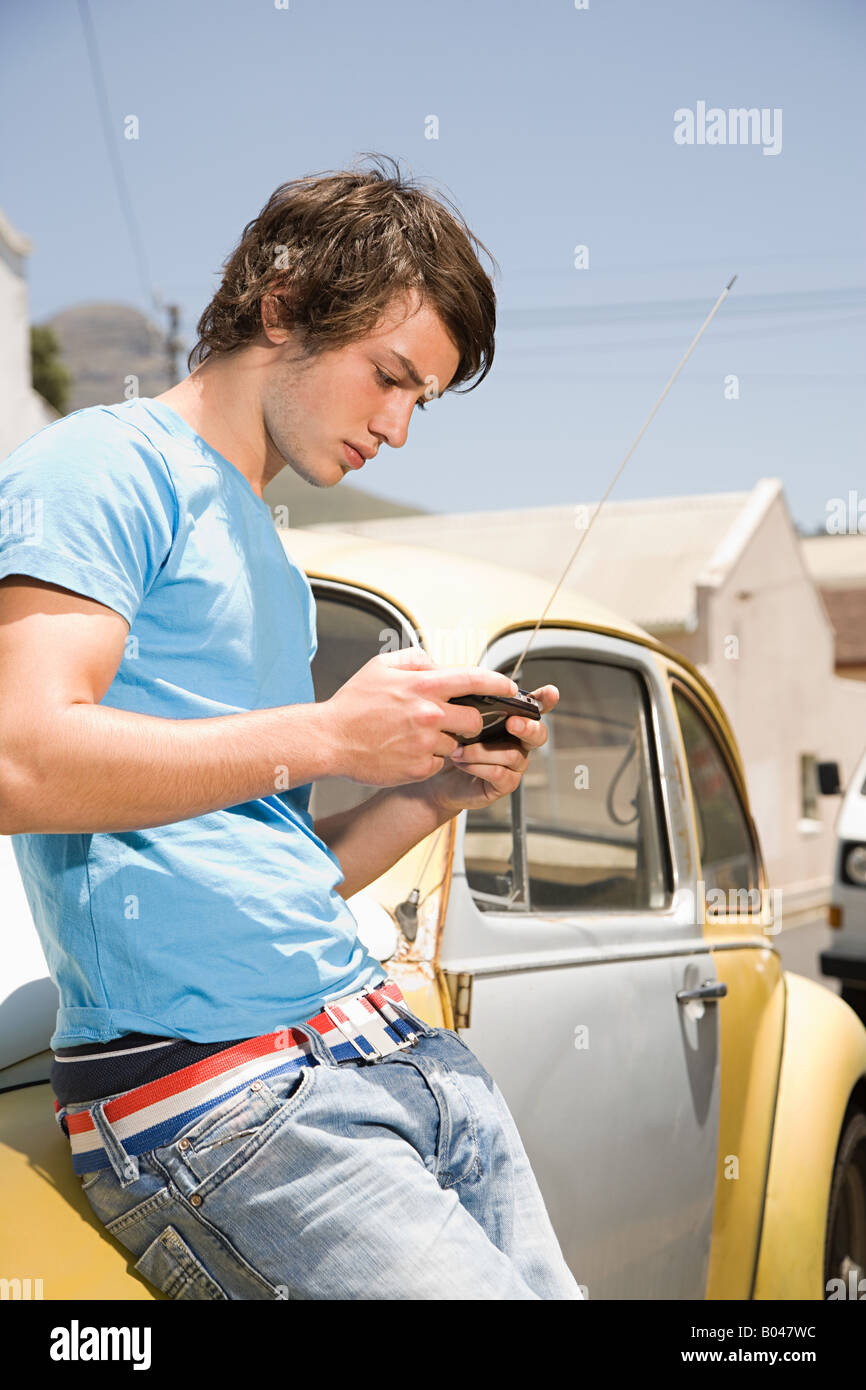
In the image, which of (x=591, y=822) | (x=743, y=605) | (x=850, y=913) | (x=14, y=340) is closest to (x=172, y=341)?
(x=14, y=340)

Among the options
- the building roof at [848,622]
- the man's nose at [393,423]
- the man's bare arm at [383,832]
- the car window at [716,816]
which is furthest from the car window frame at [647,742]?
the building roof at [848,622]

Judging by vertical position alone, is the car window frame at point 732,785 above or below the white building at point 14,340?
below

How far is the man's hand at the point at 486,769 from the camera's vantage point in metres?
1.81

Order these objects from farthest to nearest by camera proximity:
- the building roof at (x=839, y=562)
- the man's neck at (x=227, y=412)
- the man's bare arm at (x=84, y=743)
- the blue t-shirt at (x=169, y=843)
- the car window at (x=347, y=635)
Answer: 1. the building roof at (x=839, y=562)
2. the car window at (x=347, y=635)
3. the man's neck at (x=227, y=412)
4. the blue t-shirt at (x=169, y=843)
5. the man's bare arm at (x=84, y=743)

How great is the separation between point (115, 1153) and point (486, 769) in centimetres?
72

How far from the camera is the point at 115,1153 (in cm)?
146

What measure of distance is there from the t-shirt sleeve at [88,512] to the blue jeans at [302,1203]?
597 millimetres

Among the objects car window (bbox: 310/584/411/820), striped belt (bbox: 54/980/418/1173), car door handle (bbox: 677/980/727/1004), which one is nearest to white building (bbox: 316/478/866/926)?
car door handle (bbox: 677/980/727/1004)

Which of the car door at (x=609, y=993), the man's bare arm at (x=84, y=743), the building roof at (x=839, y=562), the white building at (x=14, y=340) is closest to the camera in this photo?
the man's bare arm at (x=84, y=743)

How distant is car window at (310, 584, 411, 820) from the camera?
2.60 m

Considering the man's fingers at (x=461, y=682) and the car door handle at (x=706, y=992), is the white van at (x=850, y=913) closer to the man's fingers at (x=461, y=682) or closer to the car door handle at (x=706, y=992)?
the car door handle at (x=706, y=992)
